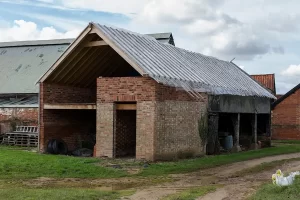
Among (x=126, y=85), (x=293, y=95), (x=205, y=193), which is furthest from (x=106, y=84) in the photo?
(x=293, y=95)

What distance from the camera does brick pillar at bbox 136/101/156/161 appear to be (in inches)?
671

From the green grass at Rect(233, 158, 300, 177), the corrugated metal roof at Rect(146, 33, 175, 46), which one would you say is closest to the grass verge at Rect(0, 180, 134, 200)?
the green grass at Rect(233, 158, 300, 177)

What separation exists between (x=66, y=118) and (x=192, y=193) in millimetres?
10948

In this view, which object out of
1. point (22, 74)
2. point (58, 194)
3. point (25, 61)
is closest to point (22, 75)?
point (22, 74)

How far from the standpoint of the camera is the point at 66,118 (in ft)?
69.6

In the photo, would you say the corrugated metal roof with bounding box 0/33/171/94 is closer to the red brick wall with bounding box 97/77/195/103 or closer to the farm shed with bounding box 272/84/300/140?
the red brick wall with bounding box 97/77/195/103

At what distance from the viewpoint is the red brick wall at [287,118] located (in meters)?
35.8

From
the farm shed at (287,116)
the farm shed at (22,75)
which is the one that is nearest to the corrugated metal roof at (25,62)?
the farm shed at (22,75)

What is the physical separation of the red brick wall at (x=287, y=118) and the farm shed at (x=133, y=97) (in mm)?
12423

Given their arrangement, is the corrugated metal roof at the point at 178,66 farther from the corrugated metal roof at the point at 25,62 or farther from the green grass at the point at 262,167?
the corrugated metal roof at the point at 25,62

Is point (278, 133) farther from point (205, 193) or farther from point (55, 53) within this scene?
point (205, 193)

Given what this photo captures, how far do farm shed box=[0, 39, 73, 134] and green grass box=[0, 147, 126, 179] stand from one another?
10.2m

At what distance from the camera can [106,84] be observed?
18156 mm

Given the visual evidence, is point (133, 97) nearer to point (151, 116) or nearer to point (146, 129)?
point (151, 116)
